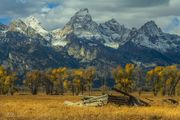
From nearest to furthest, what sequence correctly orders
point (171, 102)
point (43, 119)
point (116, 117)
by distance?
point (43, 119) → point (116, 117) → point (171, 102)

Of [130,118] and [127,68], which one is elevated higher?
[127,68]

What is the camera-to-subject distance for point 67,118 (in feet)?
112

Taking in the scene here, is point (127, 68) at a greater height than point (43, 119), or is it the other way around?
point (127, 68)

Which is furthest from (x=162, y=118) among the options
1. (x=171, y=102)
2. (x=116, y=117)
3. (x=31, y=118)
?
(x=171, y=102)

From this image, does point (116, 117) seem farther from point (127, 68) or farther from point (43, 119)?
point (127, 68)

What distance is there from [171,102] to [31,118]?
42.8m

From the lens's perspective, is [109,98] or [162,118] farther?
[109,98]

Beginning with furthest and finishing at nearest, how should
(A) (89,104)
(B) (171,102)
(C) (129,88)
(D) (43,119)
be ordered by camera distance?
(C) (129,88), (B) (171,102), (A) (89,104), (D) (43,119)

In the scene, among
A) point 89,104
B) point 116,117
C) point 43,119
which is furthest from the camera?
point 89,104

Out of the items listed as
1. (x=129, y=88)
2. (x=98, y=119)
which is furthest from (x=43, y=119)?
(x=129, y=88)

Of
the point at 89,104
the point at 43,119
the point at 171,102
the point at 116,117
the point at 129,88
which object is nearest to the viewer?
the point at 43,119

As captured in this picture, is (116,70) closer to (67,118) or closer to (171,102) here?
(171,102)

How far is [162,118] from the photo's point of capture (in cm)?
3659

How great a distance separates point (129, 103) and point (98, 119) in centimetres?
2570
